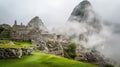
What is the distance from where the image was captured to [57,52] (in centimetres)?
10219

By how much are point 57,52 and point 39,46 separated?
26.8 feet

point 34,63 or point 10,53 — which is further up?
point 10,53

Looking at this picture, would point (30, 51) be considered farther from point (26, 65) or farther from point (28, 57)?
point (26, 65)

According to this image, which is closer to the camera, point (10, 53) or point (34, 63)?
point (34, 63)

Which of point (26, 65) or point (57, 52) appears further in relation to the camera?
point (57, 52)

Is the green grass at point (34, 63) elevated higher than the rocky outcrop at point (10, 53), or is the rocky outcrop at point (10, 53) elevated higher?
the rocky outcrop at point (10, 53)

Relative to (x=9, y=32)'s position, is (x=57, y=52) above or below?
below

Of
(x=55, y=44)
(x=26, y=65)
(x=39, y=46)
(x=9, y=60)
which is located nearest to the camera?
(x=26, y=65)

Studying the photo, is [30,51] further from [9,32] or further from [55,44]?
[9,32]

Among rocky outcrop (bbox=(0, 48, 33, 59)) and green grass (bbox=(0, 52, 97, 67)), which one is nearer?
green grass (bbox=(0, 52, 97, 67))

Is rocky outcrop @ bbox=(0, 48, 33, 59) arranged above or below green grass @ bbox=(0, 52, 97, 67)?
above

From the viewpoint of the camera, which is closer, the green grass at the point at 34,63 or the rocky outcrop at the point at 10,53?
the green grass at the point at 34,63

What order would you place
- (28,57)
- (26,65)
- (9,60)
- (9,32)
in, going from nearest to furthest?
(26,65), (9,60), (28,57), (9,32)

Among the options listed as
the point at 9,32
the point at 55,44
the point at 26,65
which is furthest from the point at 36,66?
the point at 9,32
